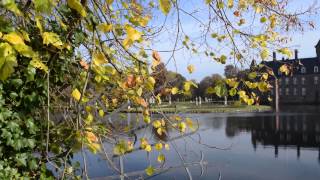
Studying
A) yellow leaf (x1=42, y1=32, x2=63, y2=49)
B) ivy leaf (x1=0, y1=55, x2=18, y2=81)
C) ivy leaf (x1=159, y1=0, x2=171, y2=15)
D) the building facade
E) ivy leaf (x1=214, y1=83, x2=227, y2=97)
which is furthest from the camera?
the building facade

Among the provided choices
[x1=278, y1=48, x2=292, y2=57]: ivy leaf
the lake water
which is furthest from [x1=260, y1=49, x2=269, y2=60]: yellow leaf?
the lake water

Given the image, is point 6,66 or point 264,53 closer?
point 6,66

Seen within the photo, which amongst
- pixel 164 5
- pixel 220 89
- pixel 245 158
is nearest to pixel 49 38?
pixel 164 5

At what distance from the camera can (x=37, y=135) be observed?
3.24 m

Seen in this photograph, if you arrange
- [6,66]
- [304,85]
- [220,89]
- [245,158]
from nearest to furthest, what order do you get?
[6,66] < [220,89] < [245,158] < [304,85]

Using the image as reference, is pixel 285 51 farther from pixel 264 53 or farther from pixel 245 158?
pixel 245 158

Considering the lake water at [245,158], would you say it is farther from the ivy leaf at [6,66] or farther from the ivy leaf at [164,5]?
the ivy leaf at [6,66]

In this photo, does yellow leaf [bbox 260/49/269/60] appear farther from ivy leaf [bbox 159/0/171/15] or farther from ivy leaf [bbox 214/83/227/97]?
ivy leaf [bbox 159/0/171/15]

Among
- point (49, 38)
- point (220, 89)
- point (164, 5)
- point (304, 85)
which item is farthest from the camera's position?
point (304, 85)

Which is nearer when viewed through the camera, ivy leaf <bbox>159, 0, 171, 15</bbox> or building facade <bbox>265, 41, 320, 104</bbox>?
ivy leaf <bbox>159, 0, 171, 15</bbox>

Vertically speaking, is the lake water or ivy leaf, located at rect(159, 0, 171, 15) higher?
ivy leaf, located at rect(159, 0, 171, 15)

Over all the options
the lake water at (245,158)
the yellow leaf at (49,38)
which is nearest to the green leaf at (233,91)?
the yellow leaf at (49,38)

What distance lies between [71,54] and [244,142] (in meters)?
15.1

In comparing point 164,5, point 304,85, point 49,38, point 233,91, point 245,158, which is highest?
point 304,85
